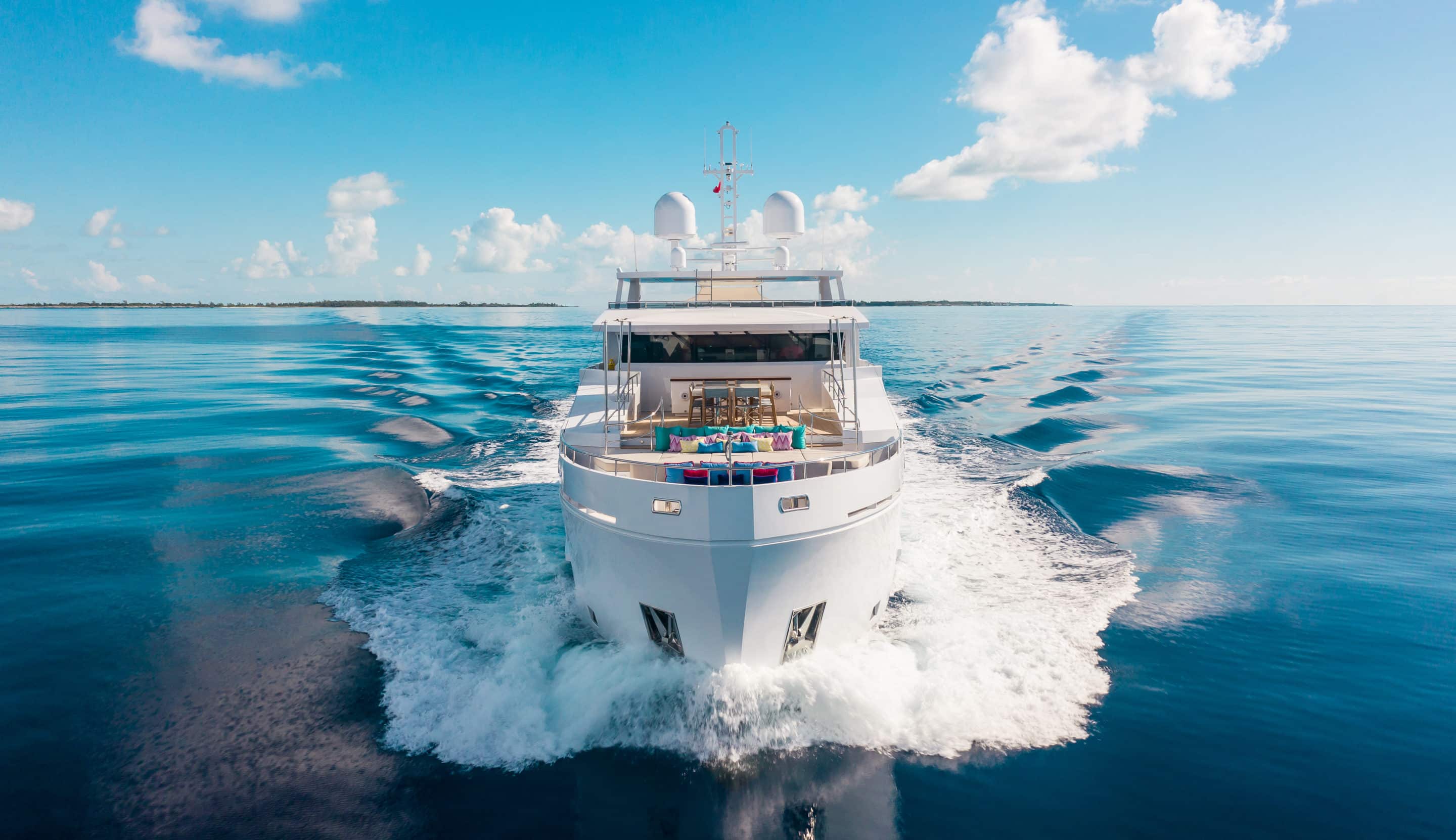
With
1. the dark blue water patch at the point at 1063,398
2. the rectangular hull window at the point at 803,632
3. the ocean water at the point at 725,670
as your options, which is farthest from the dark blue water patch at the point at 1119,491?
the dark blue water patch at the point at 1063,398

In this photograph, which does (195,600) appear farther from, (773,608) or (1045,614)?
(1045,614)

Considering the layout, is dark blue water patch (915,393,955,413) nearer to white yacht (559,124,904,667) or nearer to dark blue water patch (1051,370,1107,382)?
dark blue water patch (1051,370,1107,382)

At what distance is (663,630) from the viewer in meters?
9.60

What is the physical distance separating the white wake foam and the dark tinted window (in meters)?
5.00

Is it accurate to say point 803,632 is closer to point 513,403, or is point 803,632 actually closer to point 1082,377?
point 513,403

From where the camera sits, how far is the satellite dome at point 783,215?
63.5 feet

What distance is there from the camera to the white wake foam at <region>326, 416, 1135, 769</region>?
28.3 feet

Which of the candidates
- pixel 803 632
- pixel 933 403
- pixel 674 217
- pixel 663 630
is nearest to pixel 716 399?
pixel 663 630

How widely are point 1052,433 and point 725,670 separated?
20.1m

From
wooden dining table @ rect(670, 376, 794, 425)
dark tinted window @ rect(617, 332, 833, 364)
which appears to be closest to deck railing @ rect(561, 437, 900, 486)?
wooden dining table @ rect(670, 376, 794, 425)

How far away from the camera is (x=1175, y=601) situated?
39.1ft

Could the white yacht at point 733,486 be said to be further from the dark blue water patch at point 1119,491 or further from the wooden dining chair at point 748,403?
the dark blue water patch at point 1119,491

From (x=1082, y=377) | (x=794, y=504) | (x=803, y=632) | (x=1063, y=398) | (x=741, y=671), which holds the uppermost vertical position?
(x=1082, y=377)

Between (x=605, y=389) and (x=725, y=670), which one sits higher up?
(x=605, y=389)
